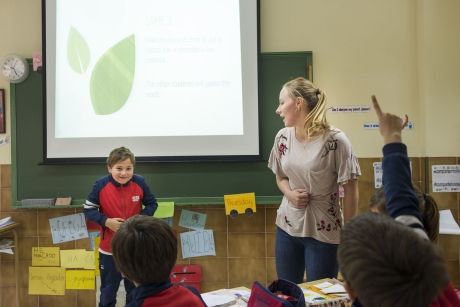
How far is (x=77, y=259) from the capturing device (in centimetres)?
319

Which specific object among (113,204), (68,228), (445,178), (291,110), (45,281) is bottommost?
(45,281)

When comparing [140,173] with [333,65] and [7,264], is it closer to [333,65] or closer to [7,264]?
[7,264]

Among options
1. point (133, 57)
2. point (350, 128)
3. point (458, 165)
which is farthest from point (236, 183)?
point (458, 165)

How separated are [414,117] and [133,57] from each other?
2117 millimetres

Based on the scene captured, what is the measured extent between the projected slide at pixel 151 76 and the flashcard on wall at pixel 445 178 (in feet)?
4.38

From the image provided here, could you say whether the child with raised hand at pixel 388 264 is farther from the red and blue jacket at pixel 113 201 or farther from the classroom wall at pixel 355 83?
the classroom wall at pixel 355 83

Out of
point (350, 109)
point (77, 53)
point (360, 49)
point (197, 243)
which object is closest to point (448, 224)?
point (350, 109)

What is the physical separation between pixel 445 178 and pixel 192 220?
1.88 meters

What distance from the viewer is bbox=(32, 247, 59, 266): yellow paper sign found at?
3188mm

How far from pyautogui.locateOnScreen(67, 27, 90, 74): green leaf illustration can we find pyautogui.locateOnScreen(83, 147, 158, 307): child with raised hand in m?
0.84

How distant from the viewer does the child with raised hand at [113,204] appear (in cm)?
261

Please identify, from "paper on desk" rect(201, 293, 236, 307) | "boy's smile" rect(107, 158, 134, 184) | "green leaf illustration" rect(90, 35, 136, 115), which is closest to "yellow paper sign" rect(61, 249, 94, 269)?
"boy's smile" rect(107, 158, 134, 184)

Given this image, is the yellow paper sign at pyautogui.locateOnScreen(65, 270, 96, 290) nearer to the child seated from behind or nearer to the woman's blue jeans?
the woman's blue jeans

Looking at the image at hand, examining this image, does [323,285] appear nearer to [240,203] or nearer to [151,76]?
[240,203]
